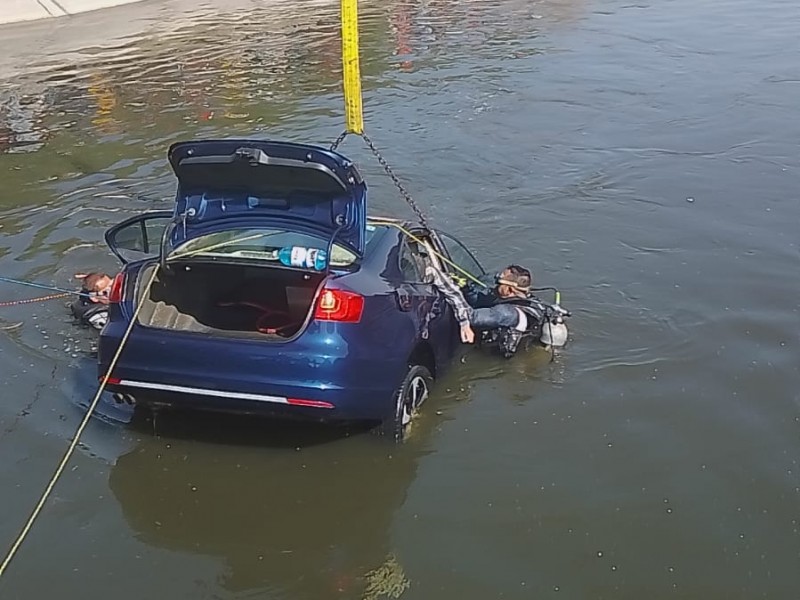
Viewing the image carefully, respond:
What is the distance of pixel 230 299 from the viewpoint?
22.4ft

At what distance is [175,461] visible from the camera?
642 centimetres

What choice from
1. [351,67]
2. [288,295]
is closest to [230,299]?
[288,295]

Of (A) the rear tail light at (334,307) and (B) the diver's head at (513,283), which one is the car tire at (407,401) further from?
(B) the diver's head at (513,283)

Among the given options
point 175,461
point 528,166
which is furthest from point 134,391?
point 528,166

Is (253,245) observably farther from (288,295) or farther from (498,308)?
(498,308)

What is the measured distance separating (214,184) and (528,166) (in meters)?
7.98

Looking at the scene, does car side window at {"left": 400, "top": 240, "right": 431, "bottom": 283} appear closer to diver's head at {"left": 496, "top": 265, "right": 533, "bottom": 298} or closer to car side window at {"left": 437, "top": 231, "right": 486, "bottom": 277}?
diver's head at {"left": 496, "top": 265, "right": 533, "bottom": 298}

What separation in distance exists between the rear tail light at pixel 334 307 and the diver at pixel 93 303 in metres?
3.33

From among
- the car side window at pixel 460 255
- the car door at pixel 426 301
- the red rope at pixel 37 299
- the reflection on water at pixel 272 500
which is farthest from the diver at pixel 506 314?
the red rope at pixel 37 299

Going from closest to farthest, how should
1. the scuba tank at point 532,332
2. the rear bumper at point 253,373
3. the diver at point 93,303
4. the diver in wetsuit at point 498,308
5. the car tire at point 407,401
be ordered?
the rear bumper at point 253,373 < the car tire at point 407,401 < the diver in wetsuit at point 498,308 < the scuba tank at point 532,332 < the diver at point 93,303

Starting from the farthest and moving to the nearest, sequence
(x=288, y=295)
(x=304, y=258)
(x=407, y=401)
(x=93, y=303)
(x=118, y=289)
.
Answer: (x=93, y=303) < (x=288, y=295) < (x=407, y=401) < (x=118, y=289) < (x=304, y=258)

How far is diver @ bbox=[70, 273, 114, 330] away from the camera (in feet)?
27.7

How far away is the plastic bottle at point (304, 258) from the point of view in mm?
5875

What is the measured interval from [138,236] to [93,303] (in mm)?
1577
